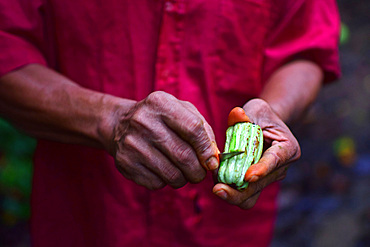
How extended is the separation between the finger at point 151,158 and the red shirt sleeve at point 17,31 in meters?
0.50

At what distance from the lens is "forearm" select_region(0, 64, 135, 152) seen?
1.13m

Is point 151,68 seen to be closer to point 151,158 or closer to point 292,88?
point 151,158

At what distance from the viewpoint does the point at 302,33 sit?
1.51 meters

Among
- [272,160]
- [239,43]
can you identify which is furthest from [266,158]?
[239,43]

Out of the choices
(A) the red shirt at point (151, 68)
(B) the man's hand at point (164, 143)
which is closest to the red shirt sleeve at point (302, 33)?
(A) the red shirt at point (151, 68)

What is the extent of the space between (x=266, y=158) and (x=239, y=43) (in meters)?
0.51

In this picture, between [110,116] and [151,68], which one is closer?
[110,116]

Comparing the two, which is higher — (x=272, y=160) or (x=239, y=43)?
(x=239, y=43)

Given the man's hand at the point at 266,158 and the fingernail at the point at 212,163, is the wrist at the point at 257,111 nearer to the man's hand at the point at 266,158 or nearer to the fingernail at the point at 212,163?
the man's hand at the point at 266,158

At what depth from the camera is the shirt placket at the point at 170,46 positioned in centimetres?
121

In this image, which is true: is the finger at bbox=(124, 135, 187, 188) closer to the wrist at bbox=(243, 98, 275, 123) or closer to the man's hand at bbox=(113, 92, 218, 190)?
the man's hand at bbox=(113, 92, 218, 190)

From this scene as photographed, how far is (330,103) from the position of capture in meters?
3.99

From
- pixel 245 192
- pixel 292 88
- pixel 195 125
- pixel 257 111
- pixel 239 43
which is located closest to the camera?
pixel 195 125

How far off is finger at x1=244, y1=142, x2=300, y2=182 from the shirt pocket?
36cm
